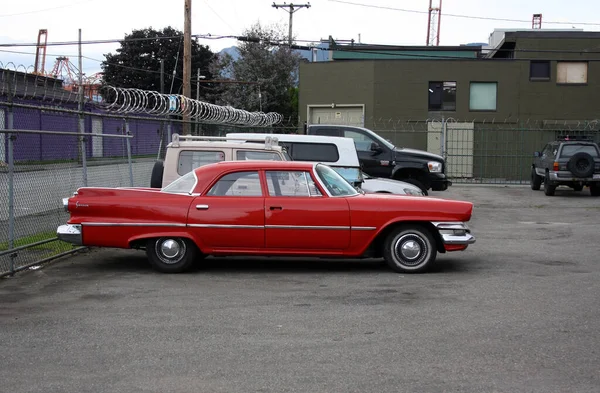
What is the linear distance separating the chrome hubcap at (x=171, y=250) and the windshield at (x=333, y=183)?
1928 mm

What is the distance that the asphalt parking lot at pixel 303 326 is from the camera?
17.4ft

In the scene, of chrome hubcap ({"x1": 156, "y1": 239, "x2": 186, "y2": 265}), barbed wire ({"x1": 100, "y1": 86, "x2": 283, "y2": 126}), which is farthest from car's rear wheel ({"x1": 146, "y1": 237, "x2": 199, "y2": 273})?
barbed wire ({"x1": 100, "y1": 86, "x2": 283, "y2": 126})

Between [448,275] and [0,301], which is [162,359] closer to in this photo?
[0,301]

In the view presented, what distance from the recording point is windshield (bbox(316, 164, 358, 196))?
31.3 feet

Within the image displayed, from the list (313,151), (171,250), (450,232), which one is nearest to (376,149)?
(313,151)

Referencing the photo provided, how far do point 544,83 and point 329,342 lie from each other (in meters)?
32.2

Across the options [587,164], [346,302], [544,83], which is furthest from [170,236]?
[544,83]

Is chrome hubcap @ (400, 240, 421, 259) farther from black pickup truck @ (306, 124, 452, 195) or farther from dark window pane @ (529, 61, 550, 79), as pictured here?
dark window pane @ (529, 61, 550, 79)

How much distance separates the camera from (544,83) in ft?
117

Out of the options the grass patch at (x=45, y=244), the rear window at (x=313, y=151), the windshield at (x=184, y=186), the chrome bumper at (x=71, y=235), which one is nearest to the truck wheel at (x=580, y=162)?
the rear window at (x=313, y=151)

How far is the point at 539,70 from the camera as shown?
3600cm

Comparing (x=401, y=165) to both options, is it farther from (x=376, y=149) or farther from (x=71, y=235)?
(x=71, y=235)

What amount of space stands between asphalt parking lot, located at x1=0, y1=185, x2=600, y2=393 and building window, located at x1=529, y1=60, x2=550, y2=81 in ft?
87.6

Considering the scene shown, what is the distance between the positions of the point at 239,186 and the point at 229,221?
0.49m
